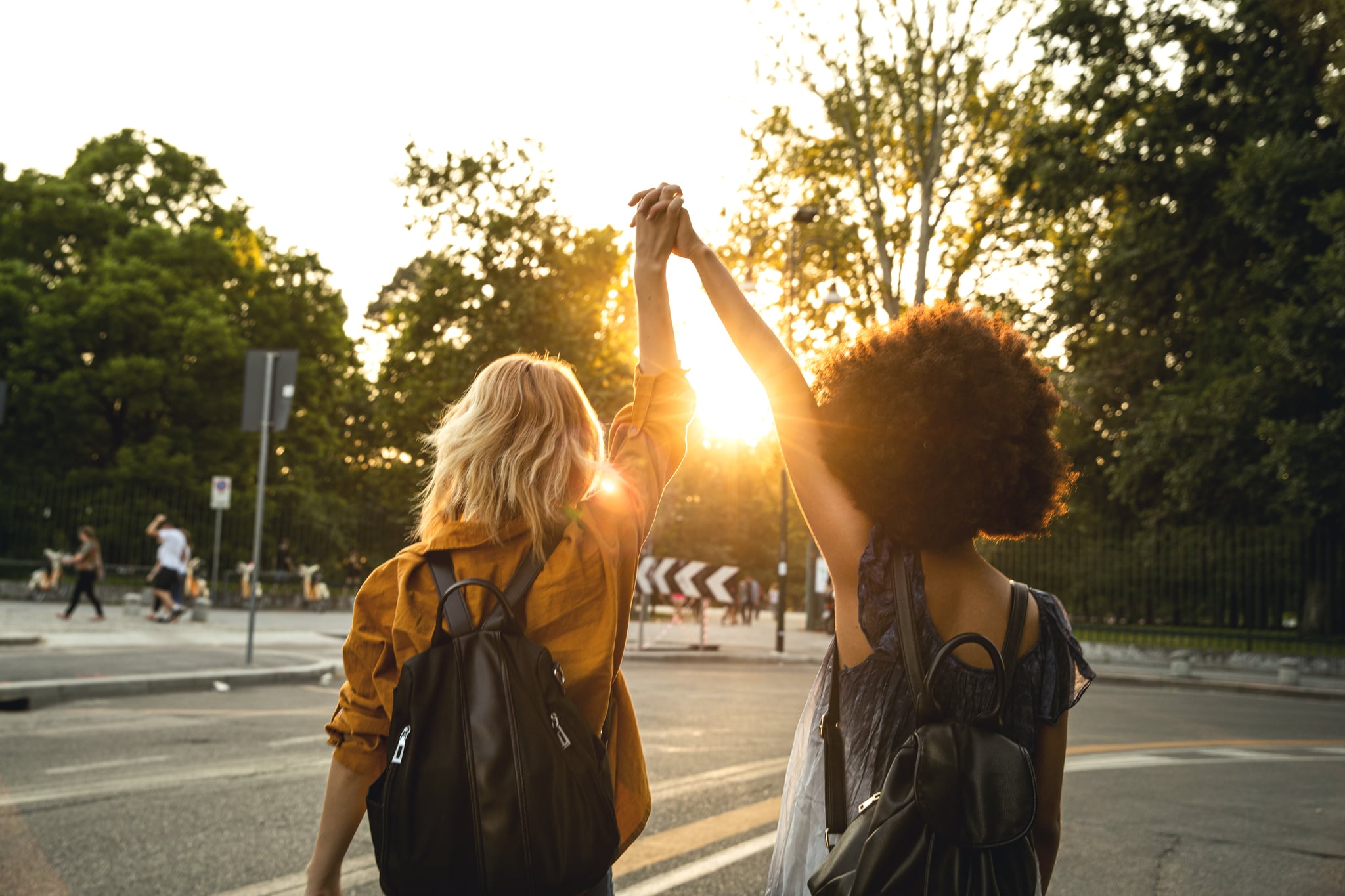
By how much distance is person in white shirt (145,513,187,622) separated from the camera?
2198cm

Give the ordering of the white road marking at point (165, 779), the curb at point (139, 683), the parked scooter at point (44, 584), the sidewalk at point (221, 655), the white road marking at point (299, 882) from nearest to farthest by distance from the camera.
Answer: the white road marking at point (299, 882)
the white road marking at point (165, 779)
the curb at point (139, 683)
the sidewalk at point (221, 655)
the parked scooter at point (44, 584)

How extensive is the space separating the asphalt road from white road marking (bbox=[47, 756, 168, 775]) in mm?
23

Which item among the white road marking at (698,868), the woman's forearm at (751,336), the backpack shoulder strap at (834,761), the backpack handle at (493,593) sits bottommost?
the white road marking at (698,868)

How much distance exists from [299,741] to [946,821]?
26.1ft

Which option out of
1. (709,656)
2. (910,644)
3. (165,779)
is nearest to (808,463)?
(910,644)

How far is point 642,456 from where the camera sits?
2562 millimetres

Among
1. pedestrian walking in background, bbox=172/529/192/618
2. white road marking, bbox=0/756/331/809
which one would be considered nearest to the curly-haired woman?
white road marking, bbox=0/756/331/809

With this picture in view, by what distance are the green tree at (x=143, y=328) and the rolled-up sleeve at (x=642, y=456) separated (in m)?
30.1

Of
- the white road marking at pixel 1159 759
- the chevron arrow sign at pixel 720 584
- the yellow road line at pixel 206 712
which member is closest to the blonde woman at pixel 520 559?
the white road marking at pixel 1159 759

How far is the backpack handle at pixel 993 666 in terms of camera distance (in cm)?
198

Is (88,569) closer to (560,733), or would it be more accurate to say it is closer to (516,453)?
(516,453)

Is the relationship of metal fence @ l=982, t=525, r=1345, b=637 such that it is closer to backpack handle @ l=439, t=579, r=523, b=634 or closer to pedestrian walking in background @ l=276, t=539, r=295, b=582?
pedestrian walking in background @ l=276, t=539, r=295, b=582

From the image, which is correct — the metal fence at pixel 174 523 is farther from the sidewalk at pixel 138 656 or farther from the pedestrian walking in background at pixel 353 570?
the sidewalk at pixel 138 656

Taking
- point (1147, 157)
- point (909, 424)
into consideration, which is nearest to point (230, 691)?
point (909, 424)
